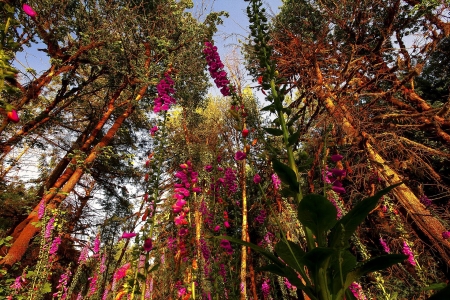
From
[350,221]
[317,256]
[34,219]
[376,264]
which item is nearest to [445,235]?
[376,264]

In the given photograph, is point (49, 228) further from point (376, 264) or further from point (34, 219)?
point (376, 264)

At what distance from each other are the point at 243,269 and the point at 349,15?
594 cm

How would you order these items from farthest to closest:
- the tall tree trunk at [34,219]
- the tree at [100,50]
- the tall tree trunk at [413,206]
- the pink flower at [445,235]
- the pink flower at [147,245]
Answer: the tree at [100,50], the tall tree trunk at [34,219], the tall tree trunk at [413,206], the pink flower at [445,235], the pink flower at [147,245]

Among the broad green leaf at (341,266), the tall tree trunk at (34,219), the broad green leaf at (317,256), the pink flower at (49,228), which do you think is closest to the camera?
the broad green leaf at (317,256)

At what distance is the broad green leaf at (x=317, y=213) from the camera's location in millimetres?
885

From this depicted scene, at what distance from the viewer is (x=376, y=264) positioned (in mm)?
923

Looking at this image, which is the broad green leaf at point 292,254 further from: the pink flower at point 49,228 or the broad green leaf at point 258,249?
the pink flower at point 49,228

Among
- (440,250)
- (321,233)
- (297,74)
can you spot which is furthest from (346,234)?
(297,74)

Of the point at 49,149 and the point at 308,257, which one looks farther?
the point at 49,149

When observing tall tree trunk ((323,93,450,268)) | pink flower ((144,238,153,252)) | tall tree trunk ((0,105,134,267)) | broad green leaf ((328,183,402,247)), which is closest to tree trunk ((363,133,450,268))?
tall tree trunk ((323,93,450,268))

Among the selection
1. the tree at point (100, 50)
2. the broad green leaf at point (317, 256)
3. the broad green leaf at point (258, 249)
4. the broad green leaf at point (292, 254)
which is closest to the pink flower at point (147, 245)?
the broad green leaf at point (258, 249)

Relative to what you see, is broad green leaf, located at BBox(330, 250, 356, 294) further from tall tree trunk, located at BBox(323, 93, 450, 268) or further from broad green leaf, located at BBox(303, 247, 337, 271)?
tall tree trunk, located at BBox(323, 93, 450, 268)

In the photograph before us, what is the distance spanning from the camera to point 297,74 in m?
5.81

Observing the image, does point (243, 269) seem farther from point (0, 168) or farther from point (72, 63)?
point (0, 168)
